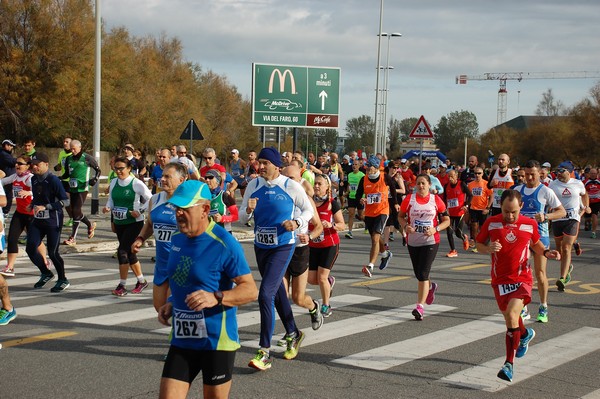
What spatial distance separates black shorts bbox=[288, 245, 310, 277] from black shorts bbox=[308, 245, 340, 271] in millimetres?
1156

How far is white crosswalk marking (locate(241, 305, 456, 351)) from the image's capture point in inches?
344

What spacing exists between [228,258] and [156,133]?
50.0 metres

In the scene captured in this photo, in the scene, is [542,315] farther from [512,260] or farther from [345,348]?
[345,348]

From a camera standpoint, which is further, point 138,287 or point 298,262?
point 138,287

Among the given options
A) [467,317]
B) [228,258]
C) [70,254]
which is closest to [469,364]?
[467,317]

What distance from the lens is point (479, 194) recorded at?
18594 millimetres

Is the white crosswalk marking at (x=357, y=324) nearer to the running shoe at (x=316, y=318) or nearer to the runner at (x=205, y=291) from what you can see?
the running shoe at (x=316, y=318)

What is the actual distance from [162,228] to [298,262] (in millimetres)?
1440

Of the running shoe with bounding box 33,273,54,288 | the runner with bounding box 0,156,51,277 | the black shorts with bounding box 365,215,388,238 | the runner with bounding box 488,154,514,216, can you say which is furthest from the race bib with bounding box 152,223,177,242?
the runner with bounding box 488,154,514,216

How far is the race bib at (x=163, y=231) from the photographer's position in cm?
811

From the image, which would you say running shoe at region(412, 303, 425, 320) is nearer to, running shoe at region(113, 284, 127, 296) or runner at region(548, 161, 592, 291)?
runner at region(548, 161, 592, 291)

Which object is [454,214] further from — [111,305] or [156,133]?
[156,133]

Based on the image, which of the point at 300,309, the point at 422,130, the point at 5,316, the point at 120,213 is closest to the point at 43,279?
the point at 120,213

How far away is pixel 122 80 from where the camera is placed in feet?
158
